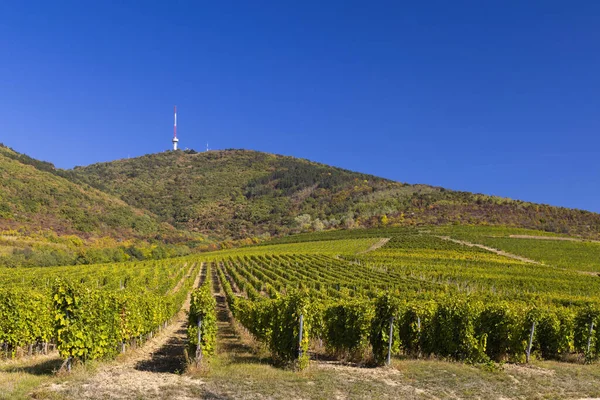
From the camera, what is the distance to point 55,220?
100m

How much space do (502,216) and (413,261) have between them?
77.2 metres

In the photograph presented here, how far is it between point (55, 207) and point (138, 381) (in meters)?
111

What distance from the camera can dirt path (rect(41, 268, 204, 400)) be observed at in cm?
1053

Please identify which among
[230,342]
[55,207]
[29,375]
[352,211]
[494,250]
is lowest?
[230,342]

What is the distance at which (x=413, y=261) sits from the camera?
231 feet

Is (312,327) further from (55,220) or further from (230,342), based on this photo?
(55,220)

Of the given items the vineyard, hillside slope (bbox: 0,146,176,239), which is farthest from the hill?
the vineyard

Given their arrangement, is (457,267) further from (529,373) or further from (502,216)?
(502,216)

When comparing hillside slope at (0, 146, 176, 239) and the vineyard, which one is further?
hillside slope at (0, 146, 176, 239)

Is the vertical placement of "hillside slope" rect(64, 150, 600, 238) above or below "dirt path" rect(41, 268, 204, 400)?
above

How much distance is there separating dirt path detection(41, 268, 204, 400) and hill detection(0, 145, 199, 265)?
207 feet

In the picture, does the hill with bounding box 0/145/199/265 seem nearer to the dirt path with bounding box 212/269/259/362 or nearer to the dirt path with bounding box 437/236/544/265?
the dirt path with bounding box 212/269/259/362

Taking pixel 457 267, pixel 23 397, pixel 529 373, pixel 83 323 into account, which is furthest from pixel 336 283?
pixel 23 397

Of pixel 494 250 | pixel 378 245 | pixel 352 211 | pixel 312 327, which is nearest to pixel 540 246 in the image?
Answer: pixel 494 250
